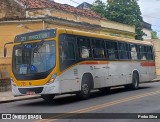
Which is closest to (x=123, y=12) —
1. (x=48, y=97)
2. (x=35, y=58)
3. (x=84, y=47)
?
(x=84, y=47)

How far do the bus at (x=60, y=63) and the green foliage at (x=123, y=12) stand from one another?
3302cm

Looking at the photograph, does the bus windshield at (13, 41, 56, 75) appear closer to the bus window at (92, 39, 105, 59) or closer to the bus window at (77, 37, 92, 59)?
the bus window at (77, 37, 92, 59)

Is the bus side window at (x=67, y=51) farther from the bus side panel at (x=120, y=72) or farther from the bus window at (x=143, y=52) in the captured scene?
the bus window at (x=143, y=52)

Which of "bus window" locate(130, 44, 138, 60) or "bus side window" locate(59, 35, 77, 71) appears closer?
"bus side window" locate(59, 35, 77, 71)

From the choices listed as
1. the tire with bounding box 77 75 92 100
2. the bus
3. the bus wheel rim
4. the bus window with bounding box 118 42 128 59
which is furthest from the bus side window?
the bus window with bounding box 118 42 128 59

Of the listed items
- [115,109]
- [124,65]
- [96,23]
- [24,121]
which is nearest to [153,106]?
[115,109]

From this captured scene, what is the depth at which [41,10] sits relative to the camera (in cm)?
2823

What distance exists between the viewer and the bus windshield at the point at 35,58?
1491 cm

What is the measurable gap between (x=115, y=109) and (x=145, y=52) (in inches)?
467

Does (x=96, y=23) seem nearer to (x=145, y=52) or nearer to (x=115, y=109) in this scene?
(x=145, y=52)

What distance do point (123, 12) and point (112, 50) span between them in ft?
112

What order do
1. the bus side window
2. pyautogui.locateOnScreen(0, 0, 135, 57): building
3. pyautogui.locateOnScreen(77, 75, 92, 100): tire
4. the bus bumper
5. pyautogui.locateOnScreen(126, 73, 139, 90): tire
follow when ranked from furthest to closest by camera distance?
pyautogui.locateOnScreen(0, 0, 135, 57): building
pyautogui.locateOnScreen(126, 73, 139, 90): tire
pyautogui.locateOnScreen(77, 75, 92, 100): tire
the bus side window
the bus bumper

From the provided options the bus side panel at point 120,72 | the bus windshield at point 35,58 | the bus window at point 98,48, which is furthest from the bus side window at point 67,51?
the bus side panel at point 120,72

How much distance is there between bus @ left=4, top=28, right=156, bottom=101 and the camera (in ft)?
48.8
